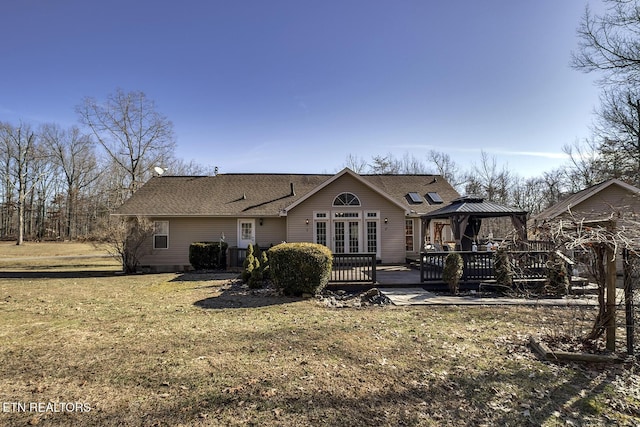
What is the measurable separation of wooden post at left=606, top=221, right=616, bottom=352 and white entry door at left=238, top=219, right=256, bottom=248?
44.7 ft

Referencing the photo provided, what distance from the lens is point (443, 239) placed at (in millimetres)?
17547

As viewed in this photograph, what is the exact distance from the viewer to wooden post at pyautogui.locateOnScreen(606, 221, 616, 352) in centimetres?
448

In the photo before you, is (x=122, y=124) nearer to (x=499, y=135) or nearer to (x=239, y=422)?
(x=499, y=135)

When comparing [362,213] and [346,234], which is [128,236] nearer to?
[346,234]

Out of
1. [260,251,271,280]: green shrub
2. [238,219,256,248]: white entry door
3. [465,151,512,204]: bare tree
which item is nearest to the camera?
[260,251,271,280]: green shrub

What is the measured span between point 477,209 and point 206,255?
11711mm

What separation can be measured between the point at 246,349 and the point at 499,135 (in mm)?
18815

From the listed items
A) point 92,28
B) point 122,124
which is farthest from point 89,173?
point 92,28

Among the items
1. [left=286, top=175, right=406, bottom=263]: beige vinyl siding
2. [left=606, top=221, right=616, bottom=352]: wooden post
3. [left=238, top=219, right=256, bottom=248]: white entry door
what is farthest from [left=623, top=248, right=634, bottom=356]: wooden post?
[left=238, top=219, right=256, bottom=248]: white entry door

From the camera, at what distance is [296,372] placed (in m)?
4.04

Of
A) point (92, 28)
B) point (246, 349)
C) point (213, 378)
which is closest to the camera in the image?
point (213, 378)

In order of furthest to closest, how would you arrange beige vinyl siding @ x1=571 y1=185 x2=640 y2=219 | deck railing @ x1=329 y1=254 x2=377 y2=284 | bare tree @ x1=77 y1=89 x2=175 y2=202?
bare tree @ x1=77 y1=89 x2=175 y2=202
beige vinyl siding @ x1=571 y1=185 x2=640 y2=219
deck railing @ x1=329 y1=254 x2=377 y2=284

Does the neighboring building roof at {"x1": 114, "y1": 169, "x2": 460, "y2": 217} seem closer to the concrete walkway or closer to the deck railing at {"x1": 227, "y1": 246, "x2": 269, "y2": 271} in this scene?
the deck railing at {"x1": 227, "y1": 246, "x2": 269, "y2": 271}

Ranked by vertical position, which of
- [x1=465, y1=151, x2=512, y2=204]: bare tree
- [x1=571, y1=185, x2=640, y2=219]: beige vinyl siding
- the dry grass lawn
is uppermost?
[x1=465, y1=151, x2=512, y2=204]: bare tree
